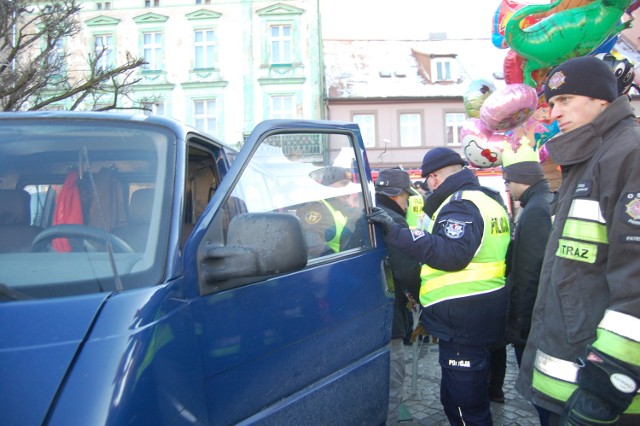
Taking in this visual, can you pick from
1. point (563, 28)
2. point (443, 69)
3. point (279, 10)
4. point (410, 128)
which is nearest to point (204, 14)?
point (279, 10)

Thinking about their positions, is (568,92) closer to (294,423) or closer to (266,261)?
(266,261)

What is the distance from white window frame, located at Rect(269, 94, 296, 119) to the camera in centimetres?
2328

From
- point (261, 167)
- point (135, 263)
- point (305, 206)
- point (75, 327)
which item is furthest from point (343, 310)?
point (75, 327)

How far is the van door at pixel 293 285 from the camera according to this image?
1.73 metres

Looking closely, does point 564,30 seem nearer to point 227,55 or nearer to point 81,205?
point 81,205

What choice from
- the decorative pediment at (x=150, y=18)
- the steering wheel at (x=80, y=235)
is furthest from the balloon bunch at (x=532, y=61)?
the decorative pediment at (x=150, y=18)

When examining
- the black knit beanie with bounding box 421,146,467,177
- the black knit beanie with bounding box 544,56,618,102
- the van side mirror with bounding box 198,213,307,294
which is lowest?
the van side mirror with bounding box 198,213,307,294

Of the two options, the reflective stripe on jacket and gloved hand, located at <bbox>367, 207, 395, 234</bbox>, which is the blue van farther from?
the reflective stripe on jacket

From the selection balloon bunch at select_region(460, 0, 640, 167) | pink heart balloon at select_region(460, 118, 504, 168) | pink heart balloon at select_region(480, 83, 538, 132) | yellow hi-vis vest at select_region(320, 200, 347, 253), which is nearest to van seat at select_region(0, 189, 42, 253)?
yellow hi-vis vest at select_region(320, 200, 347, 253)

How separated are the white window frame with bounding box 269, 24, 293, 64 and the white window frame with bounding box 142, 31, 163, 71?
5003 mm

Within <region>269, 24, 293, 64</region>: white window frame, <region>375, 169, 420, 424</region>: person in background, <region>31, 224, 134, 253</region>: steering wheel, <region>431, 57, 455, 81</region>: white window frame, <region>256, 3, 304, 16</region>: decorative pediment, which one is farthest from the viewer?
<region>431, 57, 455, 81</region>: white window frame

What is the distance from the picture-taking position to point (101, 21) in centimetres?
2348

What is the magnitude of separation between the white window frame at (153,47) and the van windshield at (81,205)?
23158 mm

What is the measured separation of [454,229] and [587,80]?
1117mm
